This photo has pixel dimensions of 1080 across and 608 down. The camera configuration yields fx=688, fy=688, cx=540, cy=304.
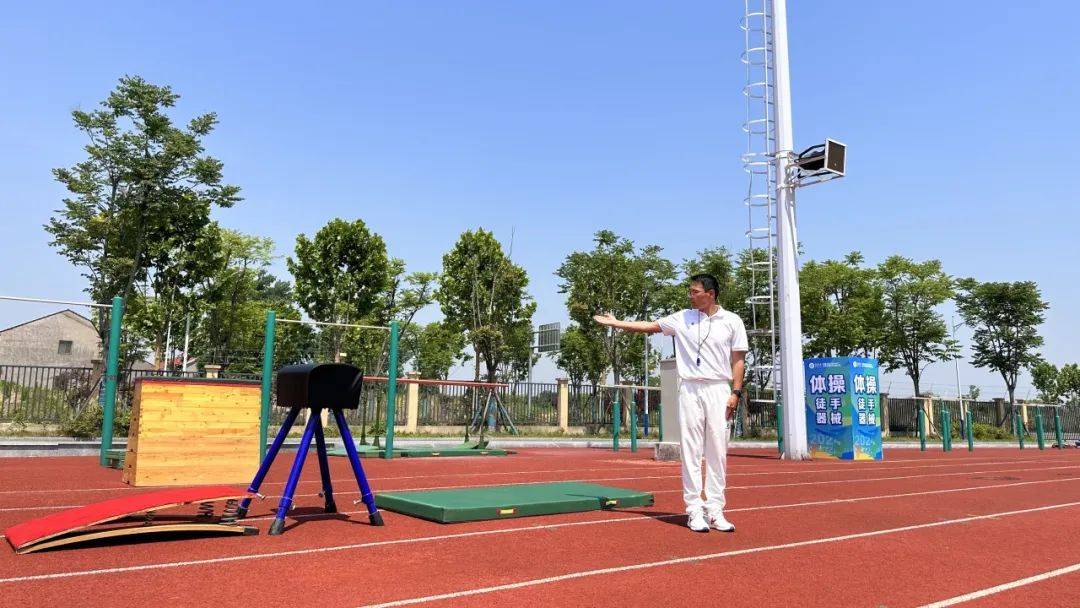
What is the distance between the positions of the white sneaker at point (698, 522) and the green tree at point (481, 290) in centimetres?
2750

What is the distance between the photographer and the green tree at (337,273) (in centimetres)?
3184

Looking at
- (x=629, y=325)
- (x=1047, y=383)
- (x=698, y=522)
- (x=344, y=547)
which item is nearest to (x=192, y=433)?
(x=344, y=547)

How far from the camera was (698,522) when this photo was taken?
5629mm

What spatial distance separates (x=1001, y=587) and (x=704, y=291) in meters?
2.85

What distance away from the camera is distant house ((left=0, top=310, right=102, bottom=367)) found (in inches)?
1943

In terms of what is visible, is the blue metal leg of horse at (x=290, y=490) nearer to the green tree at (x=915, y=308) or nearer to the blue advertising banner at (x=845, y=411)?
the blue advertising banner at (x=845, y=411)

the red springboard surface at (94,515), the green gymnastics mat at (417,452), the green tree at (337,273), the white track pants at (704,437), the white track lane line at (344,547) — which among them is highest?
the green tree at (337,273)

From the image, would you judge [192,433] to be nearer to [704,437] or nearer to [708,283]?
[704,437]

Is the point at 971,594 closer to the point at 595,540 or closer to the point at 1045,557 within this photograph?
the point at 1045,557

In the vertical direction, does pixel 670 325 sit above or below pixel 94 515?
above

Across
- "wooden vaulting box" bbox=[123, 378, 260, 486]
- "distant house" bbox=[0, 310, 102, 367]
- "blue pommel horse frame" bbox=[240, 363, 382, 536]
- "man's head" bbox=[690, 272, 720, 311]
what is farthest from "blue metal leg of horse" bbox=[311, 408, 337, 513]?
"distant house" bbox=[0, 310, 102, 367]

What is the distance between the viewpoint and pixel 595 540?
523cm

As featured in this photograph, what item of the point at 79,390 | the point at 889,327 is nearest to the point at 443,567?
the point at 79,390

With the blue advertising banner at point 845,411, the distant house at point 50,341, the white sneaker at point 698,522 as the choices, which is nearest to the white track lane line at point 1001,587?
the white sneaker at point 698,522
